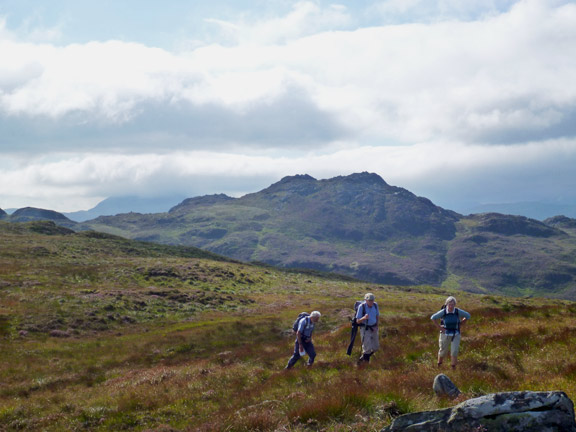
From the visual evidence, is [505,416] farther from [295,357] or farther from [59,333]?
[59,333]

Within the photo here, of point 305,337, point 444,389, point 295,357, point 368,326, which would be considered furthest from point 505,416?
point 295,357

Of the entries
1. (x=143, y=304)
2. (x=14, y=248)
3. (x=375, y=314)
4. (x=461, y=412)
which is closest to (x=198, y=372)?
(x=375, y=314)

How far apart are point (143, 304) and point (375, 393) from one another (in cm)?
4298

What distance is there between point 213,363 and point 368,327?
969 cm

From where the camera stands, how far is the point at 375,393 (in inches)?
373

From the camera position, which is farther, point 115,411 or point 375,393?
point 115,411

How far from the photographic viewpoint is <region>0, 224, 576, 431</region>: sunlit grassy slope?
957 cm

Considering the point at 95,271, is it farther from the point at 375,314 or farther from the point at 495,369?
the point at 495,369

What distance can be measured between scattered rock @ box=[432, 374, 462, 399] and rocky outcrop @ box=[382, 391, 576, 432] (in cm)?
269

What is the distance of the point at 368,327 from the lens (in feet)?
51.4

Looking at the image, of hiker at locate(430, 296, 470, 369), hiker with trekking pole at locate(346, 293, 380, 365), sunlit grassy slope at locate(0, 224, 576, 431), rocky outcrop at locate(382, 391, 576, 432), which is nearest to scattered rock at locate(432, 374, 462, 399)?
sunlit grassy slope at locate(0, 224, 576, 431)

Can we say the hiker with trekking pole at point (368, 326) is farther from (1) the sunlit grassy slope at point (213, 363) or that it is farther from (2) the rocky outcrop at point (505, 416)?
(2) the rocky outcrop at point (505, 416)

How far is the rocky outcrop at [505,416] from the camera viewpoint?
Result: 19.7 ft

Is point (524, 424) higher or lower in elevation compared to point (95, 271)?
higher
